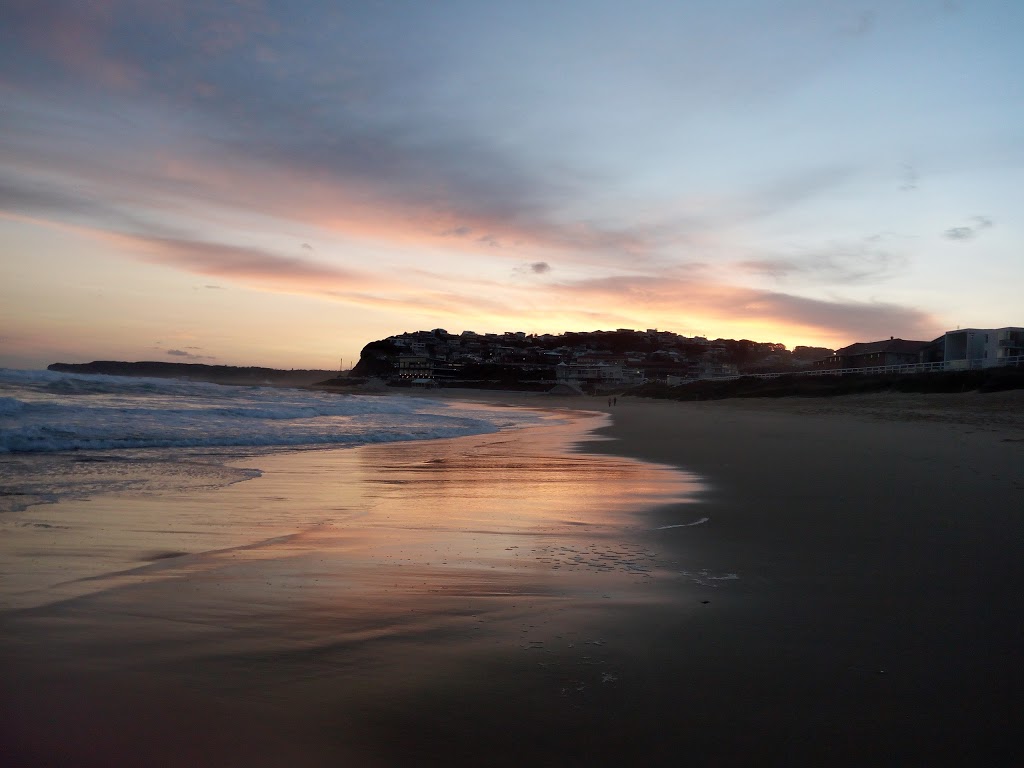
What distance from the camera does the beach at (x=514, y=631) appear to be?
2365 mm

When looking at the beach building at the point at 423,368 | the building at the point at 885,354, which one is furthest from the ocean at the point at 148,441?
the beach building at the point at 423,368

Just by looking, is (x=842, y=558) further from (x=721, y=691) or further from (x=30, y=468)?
(x=30, y=468)

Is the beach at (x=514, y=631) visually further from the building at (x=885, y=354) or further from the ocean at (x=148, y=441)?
the building at (x=885, y=354)

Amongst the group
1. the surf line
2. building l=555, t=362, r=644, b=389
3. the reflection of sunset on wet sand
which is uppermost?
building l=555, t=362, r=644, b=389

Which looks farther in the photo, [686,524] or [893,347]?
[893,347]

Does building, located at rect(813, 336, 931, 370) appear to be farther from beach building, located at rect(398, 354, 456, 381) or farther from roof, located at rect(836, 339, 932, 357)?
beach building, located at rect(398, 354, 456, 381)

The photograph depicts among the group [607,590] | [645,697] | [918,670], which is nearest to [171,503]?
[607,590]

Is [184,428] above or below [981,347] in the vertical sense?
below

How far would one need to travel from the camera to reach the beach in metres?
2.37

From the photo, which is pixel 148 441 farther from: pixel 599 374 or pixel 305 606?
pixel 599 374

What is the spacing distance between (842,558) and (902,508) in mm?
2369

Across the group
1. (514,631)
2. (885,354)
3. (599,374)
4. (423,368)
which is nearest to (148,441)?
(514,631)

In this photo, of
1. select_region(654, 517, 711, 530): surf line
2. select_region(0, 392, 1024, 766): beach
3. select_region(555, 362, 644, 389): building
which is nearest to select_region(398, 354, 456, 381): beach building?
select_region(555, 362, 644, 389): building

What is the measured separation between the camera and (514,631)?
3.40m
